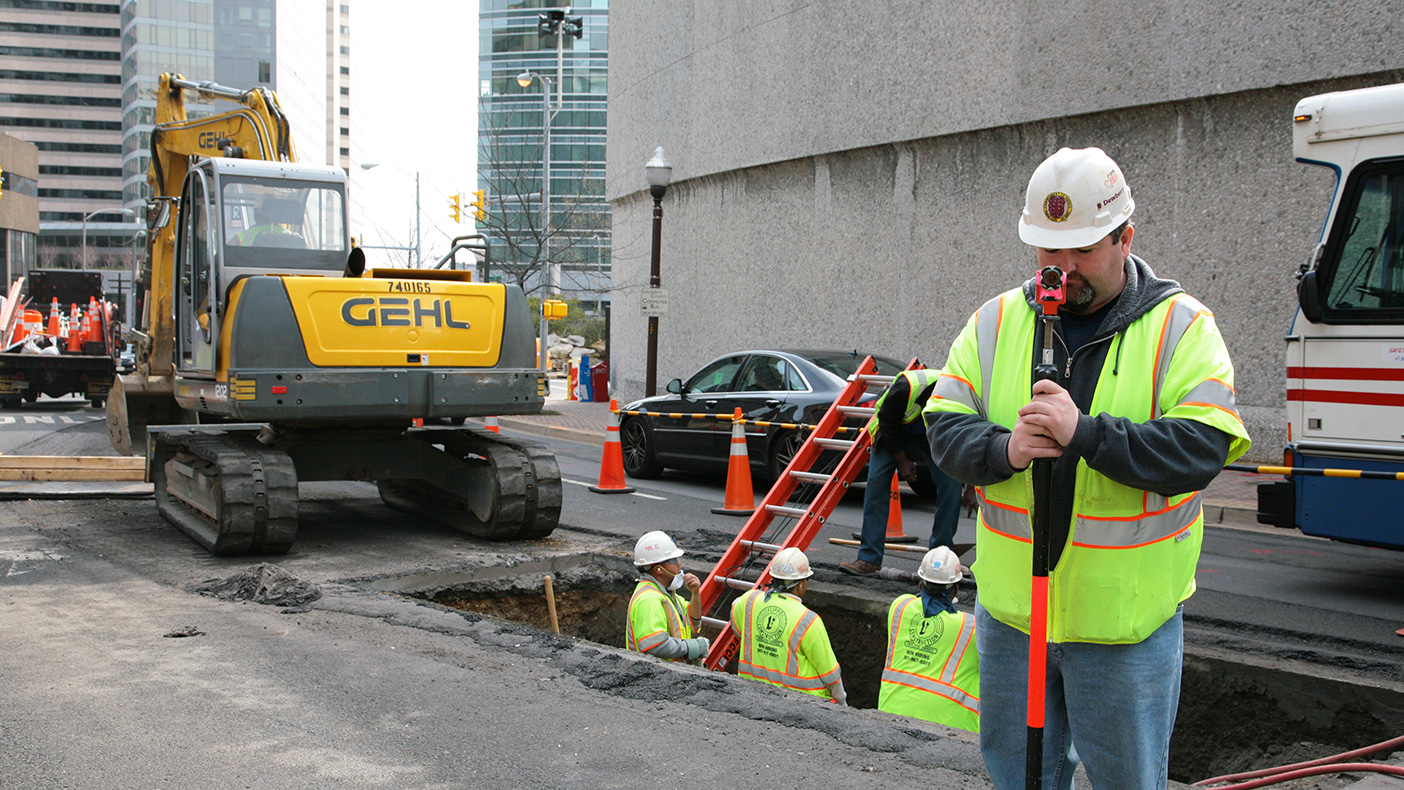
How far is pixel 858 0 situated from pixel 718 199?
17.1ft

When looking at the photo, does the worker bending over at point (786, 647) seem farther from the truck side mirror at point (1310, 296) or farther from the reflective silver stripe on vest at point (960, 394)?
the truck side mirror at point (1310, 296)

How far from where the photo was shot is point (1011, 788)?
287 centimetres

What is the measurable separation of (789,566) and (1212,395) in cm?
428

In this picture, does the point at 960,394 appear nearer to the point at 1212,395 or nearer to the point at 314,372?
the point at 1212,395

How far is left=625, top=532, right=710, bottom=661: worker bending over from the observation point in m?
6.51

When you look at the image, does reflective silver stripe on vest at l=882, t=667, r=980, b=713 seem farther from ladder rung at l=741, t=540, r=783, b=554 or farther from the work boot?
the work boot

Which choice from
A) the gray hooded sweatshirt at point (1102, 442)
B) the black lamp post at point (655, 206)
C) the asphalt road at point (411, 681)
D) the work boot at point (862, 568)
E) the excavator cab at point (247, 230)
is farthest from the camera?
the black lamp post at point (655, 206)

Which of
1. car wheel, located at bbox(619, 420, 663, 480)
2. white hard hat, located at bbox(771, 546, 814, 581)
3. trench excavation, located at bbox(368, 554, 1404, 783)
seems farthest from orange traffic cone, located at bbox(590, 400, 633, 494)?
white hard hat, located at bbox(771, 546, 814, 581)

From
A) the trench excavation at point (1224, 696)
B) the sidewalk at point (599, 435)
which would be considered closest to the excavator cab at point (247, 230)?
the trench excavation at point (1224, 696)

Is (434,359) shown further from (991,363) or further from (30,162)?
(30,162)

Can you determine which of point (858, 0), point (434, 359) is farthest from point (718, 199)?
point (434, 359)

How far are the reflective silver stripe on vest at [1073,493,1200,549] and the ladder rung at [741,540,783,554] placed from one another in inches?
211

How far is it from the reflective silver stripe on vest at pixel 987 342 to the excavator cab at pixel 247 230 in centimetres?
793

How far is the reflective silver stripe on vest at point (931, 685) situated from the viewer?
5.48 meters
